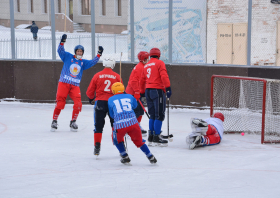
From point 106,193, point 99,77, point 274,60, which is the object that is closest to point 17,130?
point 99,77

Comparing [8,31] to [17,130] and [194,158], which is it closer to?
[17,130]

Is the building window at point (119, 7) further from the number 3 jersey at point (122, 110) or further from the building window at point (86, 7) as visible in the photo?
the number 3 jersey at point (122, 110)

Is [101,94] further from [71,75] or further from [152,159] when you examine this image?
[71,75]

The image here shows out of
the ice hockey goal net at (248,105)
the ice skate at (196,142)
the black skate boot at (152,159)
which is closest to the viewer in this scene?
the black skate boot at (152,159)

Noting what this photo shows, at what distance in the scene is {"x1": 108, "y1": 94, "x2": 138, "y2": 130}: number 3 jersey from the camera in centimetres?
581

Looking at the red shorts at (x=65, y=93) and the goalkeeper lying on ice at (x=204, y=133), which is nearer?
the goalkeeper lying on ice at (x=204, y=133)

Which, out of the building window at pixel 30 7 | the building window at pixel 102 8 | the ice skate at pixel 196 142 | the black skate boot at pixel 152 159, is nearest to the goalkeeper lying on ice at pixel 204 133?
the ice skate at pixel 196 142

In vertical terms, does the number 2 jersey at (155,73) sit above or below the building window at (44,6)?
below

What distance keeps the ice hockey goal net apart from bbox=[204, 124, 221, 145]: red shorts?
85 cm

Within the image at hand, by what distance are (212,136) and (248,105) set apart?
1902mm

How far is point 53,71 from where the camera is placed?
11.8m

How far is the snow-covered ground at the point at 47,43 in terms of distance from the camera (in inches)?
455

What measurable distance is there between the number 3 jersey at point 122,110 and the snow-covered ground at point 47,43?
569cm

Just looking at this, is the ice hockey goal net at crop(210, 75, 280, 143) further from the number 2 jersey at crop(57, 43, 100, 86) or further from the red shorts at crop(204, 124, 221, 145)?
the number 2 jersey at crop(57, 43, 100, 86)
